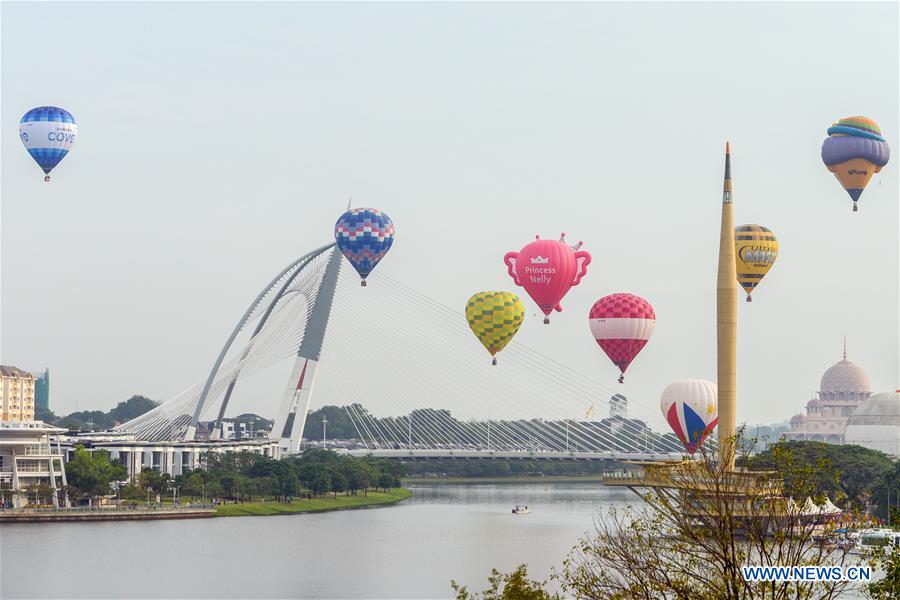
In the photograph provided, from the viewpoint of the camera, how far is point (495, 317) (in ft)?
231

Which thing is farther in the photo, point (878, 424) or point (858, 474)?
point (878, 424)

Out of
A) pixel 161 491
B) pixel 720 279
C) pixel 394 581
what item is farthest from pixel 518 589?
pixel 161 491

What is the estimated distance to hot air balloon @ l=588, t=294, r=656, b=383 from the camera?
62.2 metres

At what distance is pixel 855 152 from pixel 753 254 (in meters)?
6.10

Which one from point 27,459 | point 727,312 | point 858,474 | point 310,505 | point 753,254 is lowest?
point 310,505

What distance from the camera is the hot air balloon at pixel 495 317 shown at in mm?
70375

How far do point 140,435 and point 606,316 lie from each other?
→ 50.5 m

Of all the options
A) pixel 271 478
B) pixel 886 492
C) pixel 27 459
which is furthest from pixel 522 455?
pixel 27 459

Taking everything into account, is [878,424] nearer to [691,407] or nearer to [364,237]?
[364,237]

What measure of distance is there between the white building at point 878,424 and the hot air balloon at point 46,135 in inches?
3782

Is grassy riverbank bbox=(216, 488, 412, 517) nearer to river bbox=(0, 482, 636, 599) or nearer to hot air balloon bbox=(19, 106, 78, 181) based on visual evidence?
river bbox=(0, 482, 636, 599)

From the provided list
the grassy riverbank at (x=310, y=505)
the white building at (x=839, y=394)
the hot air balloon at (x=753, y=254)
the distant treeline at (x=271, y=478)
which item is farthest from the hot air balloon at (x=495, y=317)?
the white building at (x=839, y=394)

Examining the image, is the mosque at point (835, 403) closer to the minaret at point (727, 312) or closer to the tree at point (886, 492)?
the tree at point (886, 492)

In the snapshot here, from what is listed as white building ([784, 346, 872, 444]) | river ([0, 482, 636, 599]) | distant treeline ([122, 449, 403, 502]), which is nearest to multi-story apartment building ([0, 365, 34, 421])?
distant treeline ([122, 449, 403, 502])
